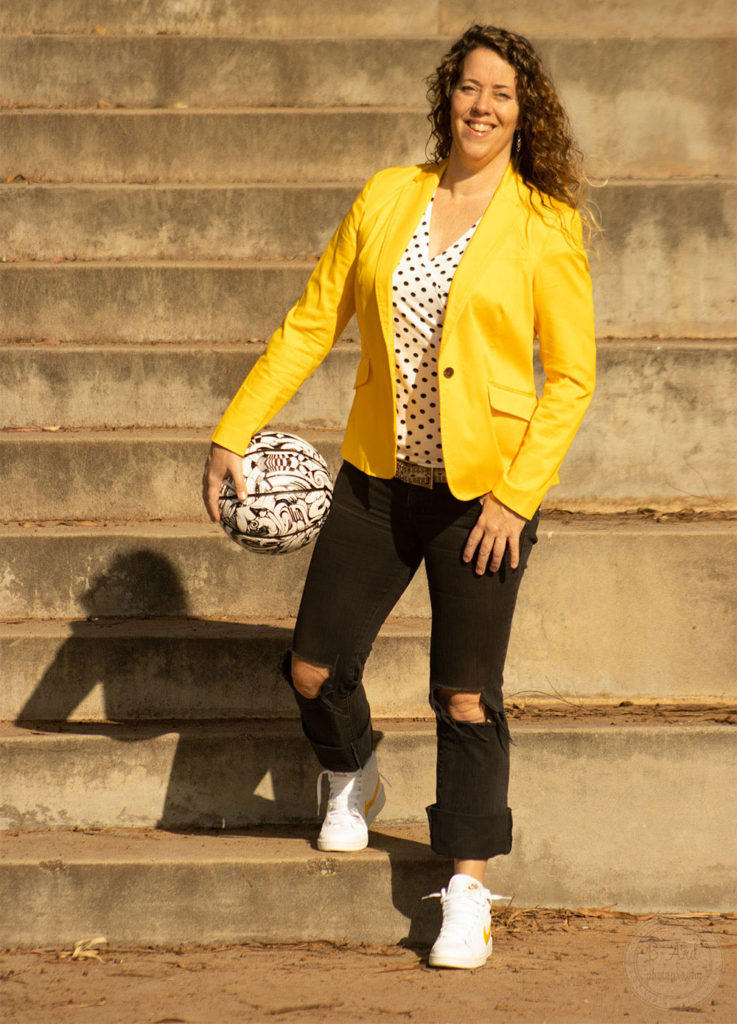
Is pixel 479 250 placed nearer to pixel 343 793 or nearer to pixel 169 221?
pixel 343 793

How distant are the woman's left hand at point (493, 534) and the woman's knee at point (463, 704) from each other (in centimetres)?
39

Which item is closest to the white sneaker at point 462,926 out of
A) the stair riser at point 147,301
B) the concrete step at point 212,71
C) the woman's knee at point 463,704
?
the woman's knee at point 463,704

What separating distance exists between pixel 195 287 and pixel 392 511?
2.77m

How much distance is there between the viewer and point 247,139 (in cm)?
650

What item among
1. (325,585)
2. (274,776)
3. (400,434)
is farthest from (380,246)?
(274,776)

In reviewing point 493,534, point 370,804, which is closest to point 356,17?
point 493,534

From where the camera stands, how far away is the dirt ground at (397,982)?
340cm

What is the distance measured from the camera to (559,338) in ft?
10.5

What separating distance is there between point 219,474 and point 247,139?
3.56 m

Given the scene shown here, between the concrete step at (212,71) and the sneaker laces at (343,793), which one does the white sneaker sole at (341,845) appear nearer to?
the sneaker laces at (343,793)

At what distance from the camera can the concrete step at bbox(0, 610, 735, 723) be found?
176 inches

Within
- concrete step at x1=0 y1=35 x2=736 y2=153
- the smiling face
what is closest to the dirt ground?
the smiling face

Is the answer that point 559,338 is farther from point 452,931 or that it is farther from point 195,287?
point 195,287

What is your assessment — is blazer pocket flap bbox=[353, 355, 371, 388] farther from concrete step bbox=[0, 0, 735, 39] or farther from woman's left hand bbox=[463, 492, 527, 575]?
concrete step bbox=[0, 0, 735, 39]
